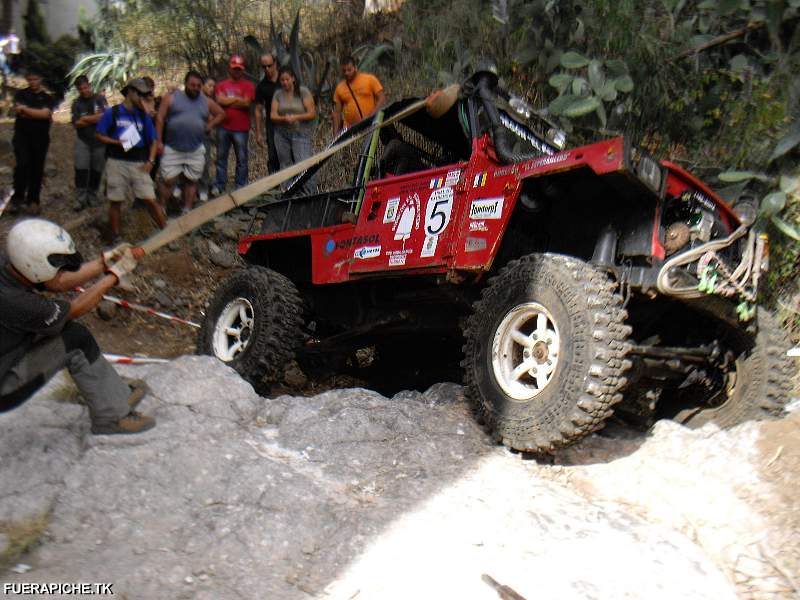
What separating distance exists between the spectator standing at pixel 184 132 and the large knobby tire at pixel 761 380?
5.94 metres

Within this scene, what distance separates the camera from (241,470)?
3.64 meters

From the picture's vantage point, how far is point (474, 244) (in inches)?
171

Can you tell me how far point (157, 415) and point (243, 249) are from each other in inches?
98.6

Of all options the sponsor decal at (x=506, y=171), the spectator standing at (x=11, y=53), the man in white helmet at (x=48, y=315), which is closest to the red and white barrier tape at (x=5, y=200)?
the man in white helmet at (x=48, y=315)

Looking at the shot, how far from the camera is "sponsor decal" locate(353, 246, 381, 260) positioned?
5.05 m

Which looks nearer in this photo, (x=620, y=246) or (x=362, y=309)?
(x=620, y=246)

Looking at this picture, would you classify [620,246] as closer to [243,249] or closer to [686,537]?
[686,537]

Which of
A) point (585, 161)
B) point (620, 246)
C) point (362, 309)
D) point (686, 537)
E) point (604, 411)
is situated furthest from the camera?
point (362, 309)

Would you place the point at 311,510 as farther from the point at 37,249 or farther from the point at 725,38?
the point at 725,38

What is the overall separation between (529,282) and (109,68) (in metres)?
13.0

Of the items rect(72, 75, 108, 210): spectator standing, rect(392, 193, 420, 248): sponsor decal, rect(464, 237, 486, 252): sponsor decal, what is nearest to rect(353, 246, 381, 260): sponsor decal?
rect(392, 193, 420, 248): sponsor decal

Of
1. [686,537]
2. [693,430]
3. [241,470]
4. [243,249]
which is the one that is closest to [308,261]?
[243,249]

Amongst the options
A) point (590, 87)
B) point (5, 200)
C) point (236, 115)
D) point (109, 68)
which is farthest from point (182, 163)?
point (109, 68)

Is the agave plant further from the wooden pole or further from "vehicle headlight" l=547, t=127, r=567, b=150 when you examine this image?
the wooden pole
